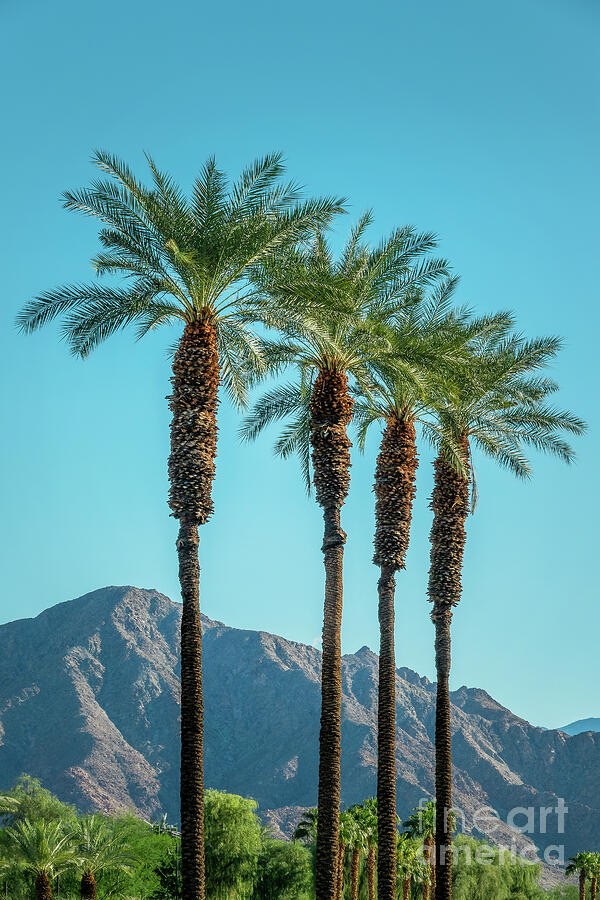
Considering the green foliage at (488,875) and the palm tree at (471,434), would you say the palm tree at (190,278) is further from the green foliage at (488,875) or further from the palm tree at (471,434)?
the green foliage at (488,875)

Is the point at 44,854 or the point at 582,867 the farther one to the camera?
the point at 582,867

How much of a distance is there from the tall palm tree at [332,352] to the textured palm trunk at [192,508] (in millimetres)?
2375

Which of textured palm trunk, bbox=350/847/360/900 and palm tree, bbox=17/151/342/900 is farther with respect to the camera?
textured palm trunk, bbox=350/847/360/900

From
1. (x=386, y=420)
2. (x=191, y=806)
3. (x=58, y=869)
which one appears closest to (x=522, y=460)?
(x=386, y=420)

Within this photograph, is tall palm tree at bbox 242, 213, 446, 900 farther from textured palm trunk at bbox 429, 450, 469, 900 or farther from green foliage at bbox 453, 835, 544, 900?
green foliage at bbox 453, 835, 544, 900

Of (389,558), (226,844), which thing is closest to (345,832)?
(226,844)

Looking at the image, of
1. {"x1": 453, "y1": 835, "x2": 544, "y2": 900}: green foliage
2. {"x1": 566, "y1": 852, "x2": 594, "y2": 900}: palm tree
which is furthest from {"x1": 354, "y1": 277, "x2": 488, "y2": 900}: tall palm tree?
{"x1": 566, "y1": 852, "x2": 594, "y2": 900}: palm tree

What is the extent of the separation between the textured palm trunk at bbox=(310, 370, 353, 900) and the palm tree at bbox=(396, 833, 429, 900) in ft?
72.9

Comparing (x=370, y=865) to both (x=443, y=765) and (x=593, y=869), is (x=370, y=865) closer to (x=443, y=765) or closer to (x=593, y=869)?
(x=443, y=765)

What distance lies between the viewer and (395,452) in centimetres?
2847

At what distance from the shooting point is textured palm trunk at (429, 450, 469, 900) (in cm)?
2836

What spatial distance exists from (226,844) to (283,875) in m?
9.78

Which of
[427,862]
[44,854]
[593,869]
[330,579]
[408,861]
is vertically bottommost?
[593,869]

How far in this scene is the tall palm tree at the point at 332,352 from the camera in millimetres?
22188
